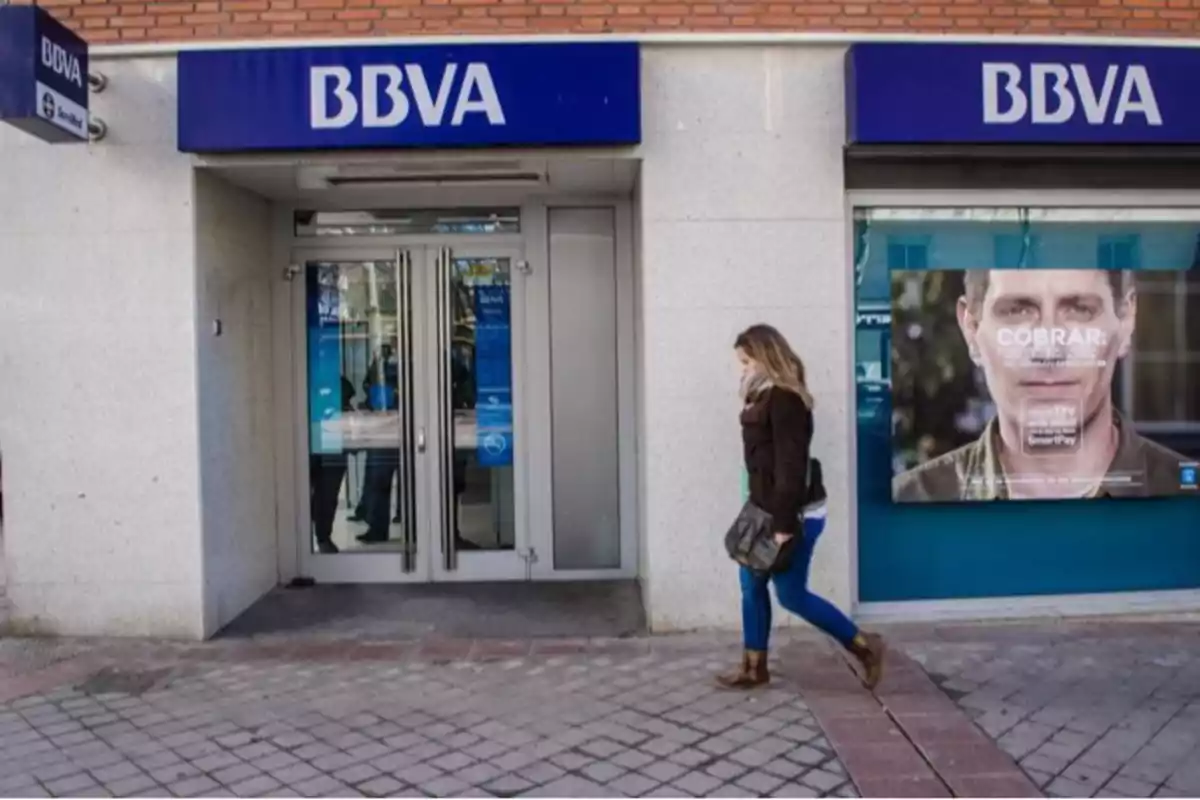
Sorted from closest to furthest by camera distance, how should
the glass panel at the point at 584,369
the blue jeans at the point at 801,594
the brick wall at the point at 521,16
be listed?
the blue jeans at the point at 801,594
the brick wall at the point at 521,16
the glass panel at the point at 584,369

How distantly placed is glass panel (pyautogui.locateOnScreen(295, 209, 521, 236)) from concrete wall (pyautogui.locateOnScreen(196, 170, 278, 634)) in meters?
0.37

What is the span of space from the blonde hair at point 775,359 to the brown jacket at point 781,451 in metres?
0.05

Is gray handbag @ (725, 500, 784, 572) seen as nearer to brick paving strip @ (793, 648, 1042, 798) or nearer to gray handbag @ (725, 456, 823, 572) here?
gray handbag @ (725, 456, 823, 572)

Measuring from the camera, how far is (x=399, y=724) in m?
4.73

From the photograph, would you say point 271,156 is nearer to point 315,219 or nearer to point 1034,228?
point 315,219

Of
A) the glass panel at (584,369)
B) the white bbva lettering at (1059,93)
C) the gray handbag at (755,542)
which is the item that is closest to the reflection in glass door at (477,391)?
the glass panel at (584,369)

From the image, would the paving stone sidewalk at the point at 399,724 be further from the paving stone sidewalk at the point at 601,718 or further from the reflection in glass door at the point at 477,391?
the reflection in glass door at the point at 477,391

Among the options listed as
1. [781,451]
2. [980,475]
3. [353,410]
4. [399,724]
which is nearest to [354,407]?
[353,410]

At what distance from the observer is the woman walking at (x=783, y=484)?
4.73 meters

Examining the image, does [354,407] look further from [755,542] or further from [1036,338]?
[1036,338]

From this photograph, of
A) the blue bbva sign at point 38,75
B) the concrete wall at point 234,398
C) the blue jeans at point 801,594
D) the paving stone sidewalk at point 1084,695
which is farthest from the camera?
the concrete wall at point 234,398

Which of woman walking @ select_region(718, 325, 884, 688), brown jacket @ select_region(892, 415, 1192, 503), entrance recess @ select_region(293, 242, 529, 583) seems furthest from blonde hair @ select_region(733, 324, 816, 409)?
entrance recess @ select_region(293, 242, 529, 583)

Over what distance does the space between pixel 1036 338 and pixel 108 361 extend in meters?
5.50

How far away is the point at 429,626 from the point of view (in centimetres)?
641
